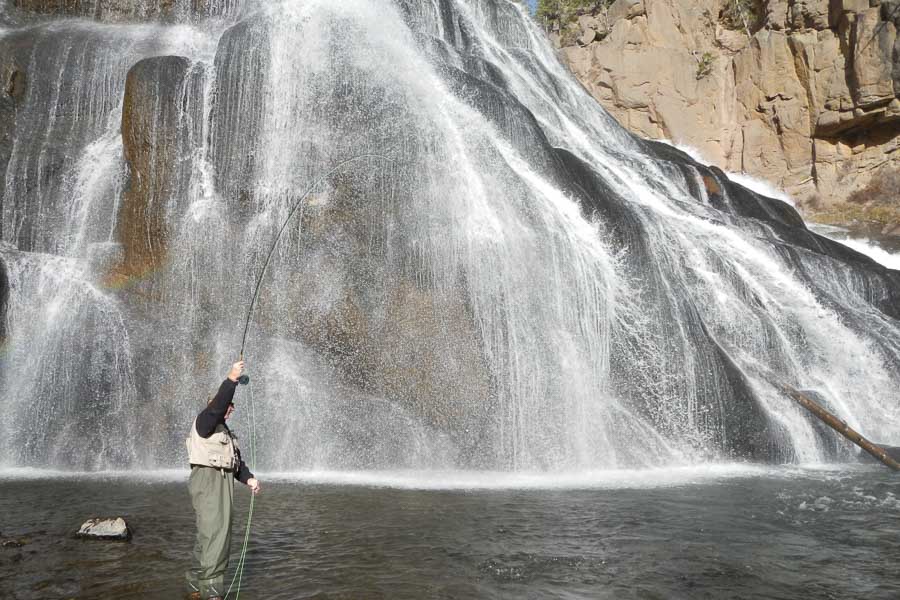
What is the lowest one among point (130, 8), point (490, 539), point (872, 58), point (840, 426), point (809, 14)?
point (490, 539)

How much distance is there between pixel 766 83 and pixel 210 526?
30.7 metres

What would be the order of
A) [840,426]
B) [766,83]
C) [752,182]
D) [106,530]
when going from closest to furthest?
1. [106,530]
2. [840,426]
3. [766,83]
4. [752,182]

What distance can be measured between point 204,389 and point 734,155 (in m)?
25.8

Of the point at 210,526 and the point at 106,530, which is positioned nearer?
the point at 210,526

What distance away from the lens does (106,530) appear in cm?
705

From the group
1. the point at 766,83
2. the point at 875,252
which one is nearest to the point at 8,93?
the point at 875,252

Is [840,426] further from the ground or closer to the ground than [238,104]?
closer to the ground

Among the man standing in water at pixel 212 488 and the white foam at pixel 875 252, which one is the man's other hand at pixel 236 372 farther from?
the white foam at pixel 875 252

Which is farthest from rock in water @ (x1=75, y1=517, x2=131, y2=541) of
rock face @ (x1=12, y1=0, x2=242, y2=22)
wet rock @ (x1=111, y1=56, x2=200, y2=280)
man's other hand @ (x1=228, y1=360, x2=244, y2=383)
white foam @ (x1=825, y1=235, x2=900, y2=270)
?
white foam @ (x1=825, y1=235, x2=900, y2=270)

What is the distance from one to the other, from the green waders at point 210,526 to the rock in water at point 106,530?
1894 mm

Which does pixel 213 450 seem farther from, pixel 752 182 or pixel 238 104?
pixel 752 182

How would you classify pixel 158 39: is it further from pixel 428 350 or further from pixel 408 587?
pixel 408 587

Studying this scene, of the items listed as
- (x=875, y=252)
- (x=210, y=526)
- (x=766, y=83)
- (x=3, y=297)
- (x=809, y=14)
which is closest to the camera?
(x=210, y=526)

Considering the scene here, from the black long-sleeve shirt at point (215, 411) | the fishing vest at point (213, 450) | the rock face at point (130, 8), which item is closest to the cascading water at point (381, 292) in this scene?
the rock face at point (130, 8)
